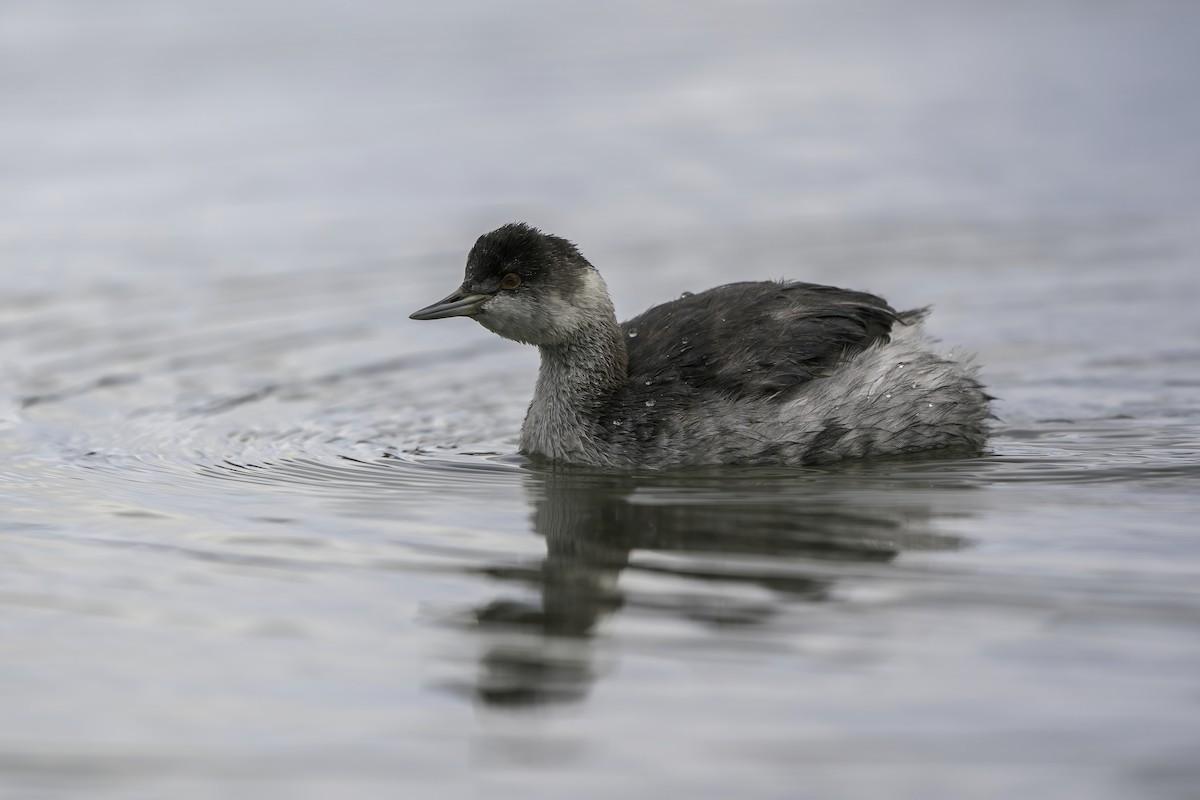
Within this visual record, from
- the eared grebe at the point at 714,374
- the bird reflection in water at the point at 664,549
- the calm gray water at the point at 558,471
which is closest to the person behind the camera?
the calm gray water at the point at 558,471

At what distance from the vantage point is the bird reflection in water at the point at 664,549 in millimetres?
5309

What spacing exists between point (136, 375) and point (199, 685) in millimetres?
5358

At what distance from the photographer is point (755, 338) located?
8133 millimetres

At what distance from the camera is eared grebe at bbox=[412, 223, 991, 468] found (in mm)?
8016

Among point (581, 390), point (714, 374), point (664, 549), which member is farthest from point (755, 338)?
point (664, 549)

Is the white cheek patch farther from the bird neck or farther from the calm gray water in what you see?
the calm gray water

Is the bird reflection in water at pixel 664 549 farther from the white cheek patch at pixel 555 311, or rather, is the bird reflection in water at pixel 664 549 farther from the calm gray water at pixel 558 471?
the white cheek patch at pixel 555 311

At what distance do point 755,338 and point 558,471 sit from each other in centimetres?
114

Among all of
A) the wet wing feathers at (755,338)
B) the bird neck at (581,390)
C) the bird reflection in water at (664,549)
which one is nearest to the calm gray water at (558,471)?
the bird reflection in water at (664,549)

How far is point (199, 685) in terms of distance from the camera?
5160 mm

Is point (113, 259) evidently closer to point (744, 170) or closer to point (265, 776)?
point (744, 170)

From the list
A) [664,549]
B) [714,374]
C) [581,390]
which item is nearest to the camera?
[664,549]

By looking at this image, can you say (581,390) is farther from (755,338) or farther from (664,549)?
(664,549)

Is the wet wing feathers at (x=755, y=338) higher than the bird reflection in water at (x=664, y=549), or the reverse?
the wet wing feathers at (x=755, y=338)
